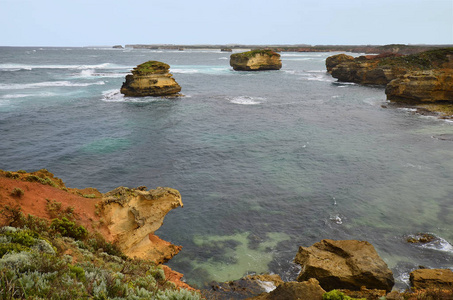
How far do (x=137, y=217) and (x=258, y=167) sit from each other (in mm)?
16704

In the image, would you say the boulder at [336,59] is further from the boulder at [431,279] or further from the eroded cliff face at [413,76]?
the boulder at [431,279]

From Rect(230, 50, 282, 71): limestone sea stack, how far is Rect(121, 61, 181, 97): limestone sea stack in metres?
64.8

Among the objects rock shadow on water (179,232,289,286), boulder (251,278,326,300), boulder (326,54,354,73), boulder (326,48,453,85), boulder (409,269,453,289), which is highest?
boulder (326,54,354,73)

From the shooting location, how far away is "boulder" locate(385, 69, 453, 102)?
175 ft

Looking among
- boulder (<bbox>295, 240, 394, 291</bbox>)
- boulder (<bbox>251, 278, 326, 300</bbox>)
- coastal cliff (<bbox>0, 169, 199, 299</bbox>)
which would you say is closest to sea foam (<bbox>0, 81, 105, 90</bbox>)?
coastal cliff (<bbox>0, 169, 199, 299</bbox>)

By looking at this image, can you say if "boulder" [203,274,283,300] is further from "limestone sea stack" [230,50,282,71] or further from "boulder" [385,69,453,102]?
"limestone sea stack" [230,50,282,71]

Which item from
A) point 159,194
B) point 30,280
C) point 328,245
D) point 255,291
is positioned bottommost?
point 255,291

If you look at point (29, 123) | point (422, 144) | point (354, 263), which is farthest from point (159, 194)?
point (29, 123)

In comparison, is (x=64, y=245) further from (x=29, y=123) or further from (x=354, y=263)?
(x=29, y=123)

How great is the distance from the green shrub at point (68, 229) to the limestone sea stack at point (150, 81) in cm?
5306

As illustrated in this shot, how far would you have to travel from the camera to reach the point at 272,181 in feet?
92.0

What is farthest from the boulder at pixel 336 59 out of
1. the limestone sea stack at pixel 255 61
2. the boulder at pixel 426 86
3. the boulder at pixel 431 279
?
the boulder at pixel 431 279

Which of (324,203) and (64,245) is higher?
(64,245)

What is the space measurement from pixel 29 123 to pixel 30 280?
44.2m
